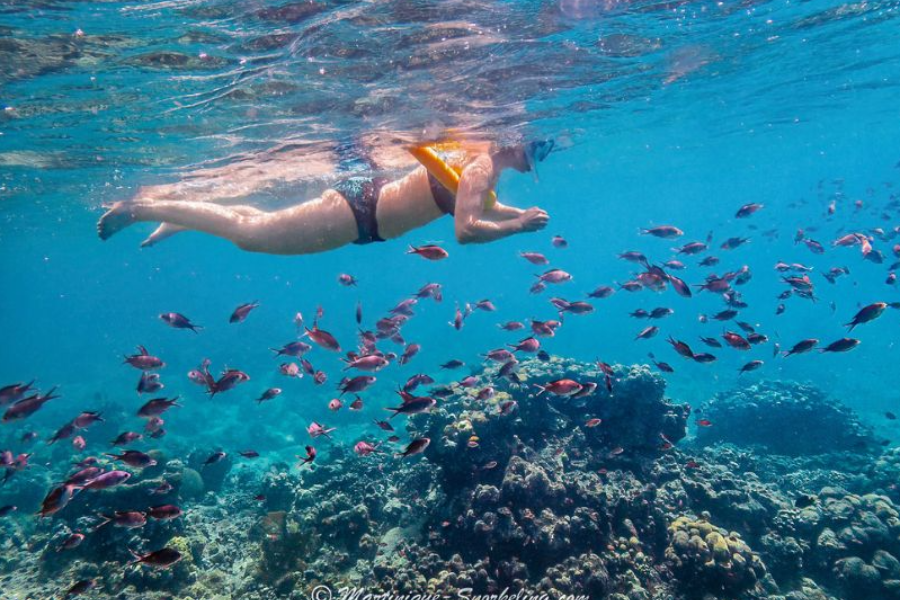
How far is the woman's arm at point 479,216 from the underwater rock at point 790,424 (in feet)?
51.5

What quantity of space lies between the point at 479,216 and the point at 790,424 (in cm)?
1736

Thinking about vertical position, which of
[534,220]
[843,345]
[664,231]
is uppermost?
[534,220]

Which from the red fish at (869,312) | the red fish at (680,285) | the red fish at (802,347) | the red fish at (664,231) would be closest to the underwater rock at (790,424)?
the red fish at (664,231)

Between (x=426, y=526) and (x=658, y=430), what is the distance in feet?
18.8

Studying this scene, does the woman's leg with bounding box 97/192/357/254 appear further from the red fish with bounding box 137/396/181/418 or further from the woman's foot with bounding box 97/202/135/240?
the red fish with bounding box 137/396/181/418

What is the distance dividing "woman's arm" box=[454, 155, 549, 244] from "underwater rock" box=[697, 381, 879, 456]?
618 inches

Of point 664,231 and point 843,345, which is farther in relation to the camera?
point 664,231

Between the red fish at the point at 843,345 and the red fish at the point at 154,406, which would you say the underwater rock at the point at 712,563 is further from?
the red fish at the point at 154,406

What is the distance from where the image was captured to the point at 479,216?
4.74 meters

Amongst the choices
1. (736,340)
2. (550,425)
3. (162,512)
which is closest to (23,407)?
(162,512)

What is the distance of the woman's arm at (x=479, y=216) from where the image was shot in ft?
14.3

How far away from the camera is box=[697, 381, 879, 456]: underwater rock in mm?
15500

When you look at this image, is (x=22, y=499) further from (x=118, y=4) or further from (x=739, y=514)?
(x=739, y=514)

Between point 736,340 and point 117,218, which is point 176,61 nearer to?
point 117,218
